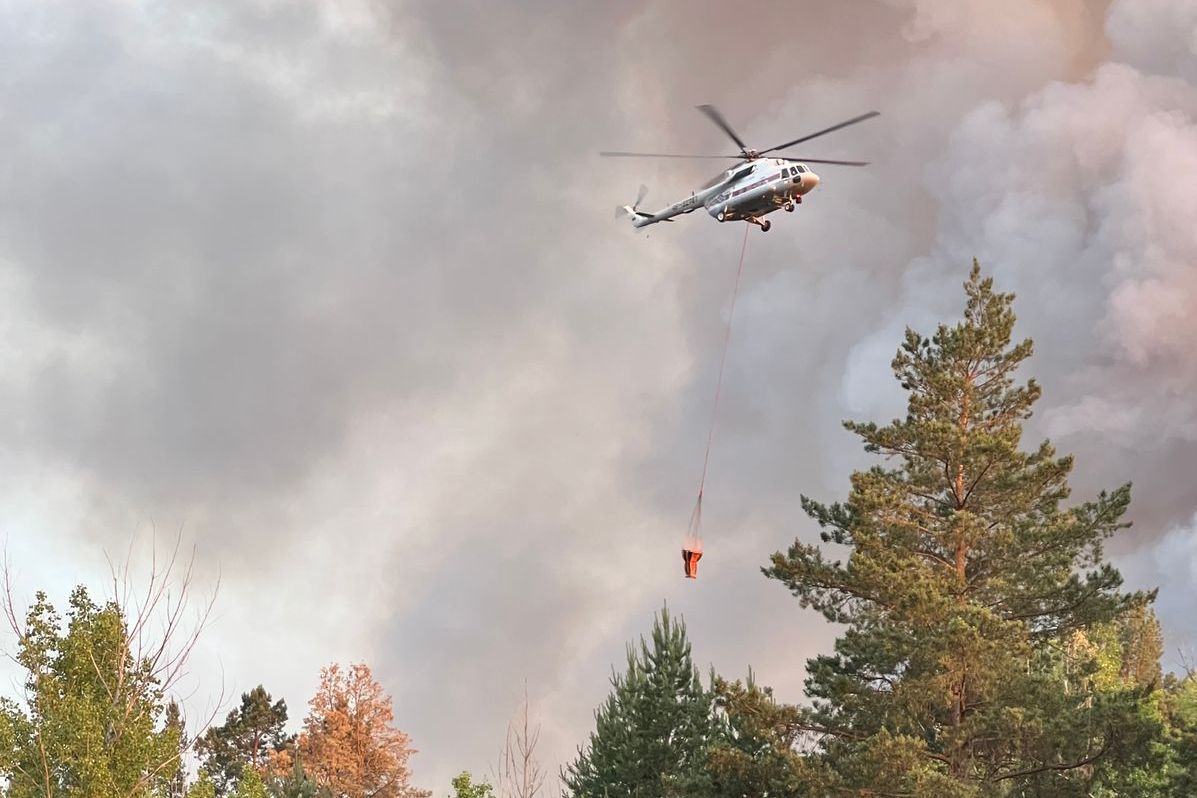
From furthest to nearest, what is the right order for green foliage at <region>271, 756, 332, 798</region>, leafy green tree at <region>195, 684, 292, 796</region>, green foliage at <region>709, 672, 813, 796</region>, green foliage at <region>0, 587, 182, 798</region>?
1. leafy green tree at <region>195, 684, 292, 796</region>
2. green foliage at <region>271, 756, 332, 798</region>
3. green foliage at <region>709, 672, 813, 796</region>
4. green foliage at <region>0, 587, 182, 798</region>

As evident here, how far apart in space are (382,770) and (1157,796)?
42320 mm

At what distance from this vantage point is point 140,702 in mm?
27344

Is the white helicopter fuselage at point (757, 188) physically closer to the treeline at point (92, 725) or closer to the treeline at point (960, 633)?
the treeline at point (960, 633)

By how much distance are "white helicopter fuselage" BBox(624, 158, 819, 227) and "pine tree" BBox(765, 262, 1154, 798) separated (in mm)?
5578

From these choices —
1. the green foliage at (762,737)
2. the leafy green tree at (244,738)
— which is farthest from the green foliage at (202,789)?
the leafy green tree at (244,738)

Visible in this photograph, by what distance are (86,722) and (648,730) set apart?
21231mm

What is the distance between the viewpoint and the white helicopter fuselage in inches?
1433

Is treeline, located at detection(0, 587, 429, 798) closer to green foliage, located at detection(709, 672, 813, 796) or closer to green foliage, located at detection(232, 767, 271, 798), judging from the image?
green foliage, located at detection(232, 767, 271, 798)

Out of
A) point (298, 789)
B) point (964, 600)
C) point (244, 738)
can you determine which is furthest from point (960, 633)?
point (244, 738)

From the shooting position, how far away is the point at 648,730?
4262 centimetres

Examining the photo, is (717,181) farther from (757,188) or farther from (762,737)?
(762,737)

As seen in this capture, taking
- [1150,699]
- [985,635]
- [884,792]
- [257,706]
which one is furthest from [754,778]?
[257,706]

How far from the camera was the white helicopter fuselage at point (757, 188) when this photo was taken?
36406 millimetres

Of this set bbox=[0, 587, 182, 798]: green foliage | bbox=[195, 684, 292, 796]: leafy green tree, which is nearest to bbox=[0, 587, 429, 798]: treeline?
bbox=[0, 587, 182, 798]: green foliage
